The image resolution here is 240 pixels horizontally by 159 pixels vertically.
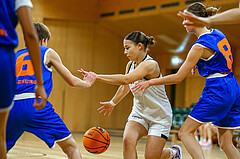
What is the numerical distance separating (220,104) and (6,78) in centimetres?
215

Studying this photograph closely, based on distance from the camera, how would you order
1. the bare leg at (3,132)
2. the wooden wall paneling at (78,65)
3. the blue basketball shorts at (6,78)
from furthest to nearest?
the wooden wall paneling at (78,65), the bare leg at (3,132), the blue basketball shorts at (6,78)

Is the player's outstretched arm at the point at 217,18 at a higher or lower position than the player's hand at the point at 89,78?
higher

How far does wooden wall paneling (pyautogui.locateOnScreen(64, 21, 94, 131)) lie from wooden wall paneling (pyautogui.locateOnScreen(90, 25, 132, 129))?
290 mm

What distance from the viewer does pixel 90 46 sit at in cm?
1331

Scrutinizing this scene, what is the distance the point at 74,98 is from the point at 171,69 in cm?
571

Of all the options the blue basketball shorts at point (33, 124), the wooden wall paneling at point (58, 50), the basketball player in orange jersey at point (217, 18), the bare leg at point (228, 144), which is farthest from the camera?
the wooden wall paneling at point (58, 50)

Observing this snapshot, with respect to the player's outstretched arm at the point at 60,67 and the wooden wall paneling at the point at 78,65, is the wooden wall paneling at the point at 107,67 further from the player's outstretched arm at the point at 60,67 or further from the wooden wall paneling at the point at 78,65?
the player's outstretched arm at the point at 60,67

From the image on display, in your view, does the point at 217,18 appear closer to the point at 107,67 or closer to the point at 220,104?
the point at 220,104

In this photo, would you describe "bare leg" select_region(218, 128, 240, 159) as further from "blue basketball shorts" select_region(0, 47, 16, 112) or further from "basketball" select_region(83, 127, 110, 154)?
"blue basketball shorts" select_region(0, 47, 16, 112)

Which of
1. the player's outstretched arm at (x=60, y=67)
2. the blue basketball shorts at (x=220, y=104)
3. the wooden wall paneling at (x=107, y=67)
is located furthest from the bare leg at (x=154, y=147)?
the wooden wall paneling at (x=107, y=67)

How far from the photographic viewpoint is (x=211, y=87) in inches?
123

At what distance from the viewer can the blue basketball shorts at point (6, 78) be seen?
1.57 meters

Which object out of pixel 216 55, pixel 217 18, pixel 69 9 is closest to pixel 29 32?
pixel 217 18

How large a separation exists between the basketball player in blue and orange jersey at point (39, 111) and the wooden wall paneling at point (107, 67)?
10561 millimetres
